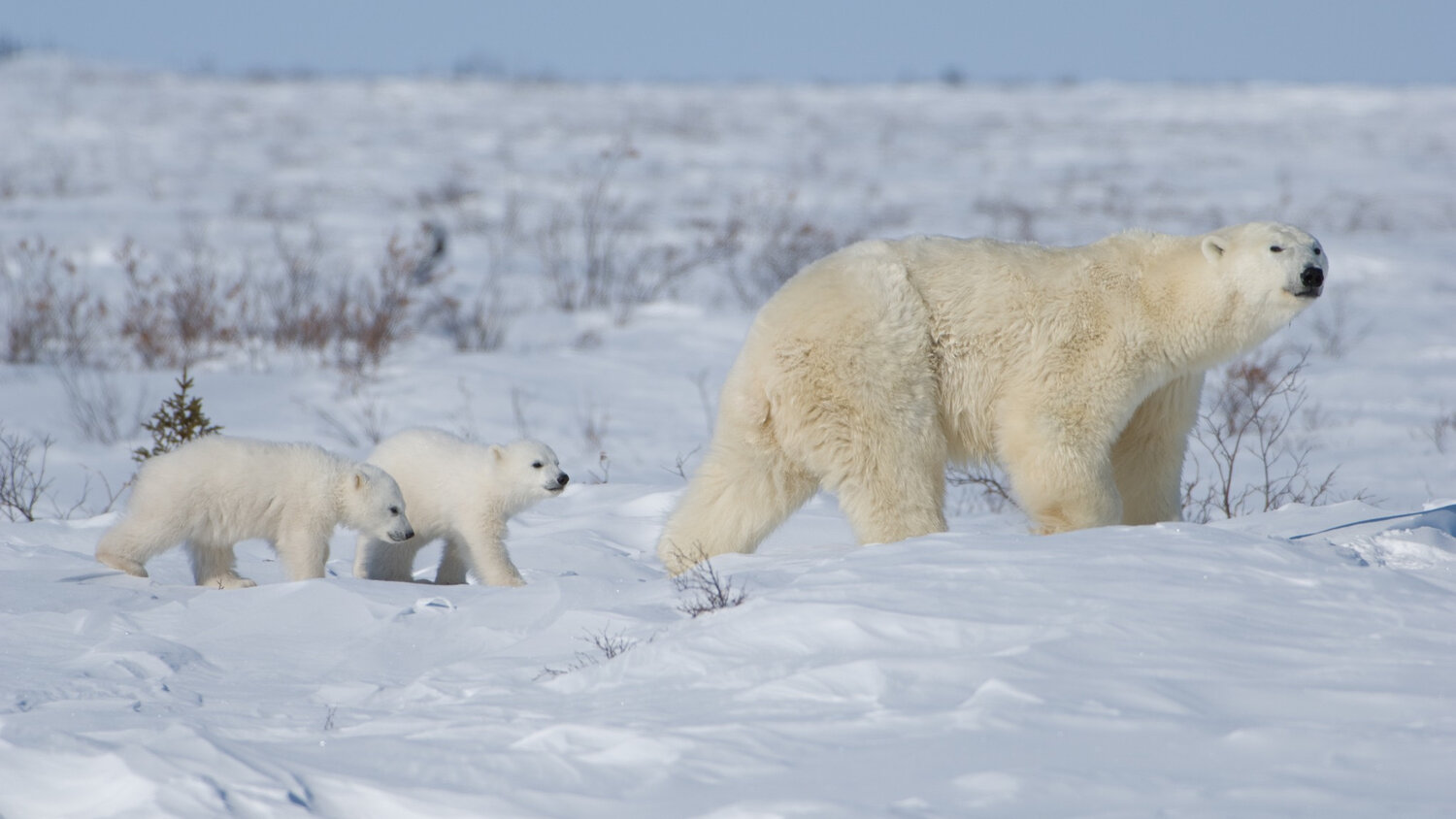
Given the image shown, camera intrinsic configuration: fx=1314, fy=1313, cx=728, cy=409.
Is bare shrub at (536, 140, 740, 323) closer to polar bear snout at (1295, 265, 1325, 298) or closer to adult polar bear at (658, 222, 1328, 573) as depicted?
adult polar bear at (658, 222, 1328, 573)

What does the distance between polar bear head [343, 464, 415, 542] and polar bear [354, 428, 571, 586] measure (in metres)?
0.15

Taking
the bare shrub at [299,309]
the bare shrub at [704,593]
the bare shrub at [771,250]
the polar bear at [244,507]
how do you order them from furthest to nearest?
the bare shrub at [771,250] < the bare shrub at [299,309] < the polar bear at [244,507] < the bare shrub at [704,593]

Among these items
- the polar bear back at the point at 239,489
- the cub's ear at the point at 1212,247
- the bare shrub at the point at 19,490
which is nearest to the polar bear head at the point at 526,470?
the polar bear back at the point at 239,489

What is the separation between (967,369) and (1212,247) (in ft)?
3.13

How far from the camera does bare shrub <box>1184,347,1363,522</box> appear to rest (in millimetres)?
5750

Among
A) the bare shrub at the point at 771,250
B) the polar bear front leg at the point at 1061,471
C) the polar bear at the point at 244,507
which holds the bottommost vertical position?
the polar bear at the point at 244,507

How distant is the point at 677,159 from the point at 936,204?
26.4ft

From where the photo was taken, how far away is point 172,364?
9.98 metres

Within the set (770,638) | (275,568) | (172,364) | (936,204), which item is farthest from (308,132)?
(770,638)

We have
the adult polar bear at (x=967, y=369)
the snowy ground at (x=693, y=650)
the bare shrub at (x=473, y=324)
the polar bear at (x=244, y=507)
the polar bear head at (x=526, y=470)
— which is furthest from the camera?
the bare shrub at (x=473, y=324)

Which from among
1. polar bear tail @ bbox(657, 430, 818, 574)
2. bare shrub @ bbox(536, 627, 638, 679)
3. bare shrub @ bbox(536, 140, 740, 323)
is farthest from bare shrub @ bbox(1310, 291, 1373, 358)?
bare shrub @ bbox(536, 627, 638, 679)

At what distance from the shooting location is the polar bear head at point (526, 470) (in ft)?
15.9

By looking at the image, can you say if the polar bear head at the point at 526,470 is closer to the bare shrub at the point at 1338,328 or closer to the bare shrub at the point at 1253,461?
the bare shrub at the point at 1253,461

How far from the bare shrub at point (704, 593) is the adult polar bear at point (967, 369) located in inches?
22.3
